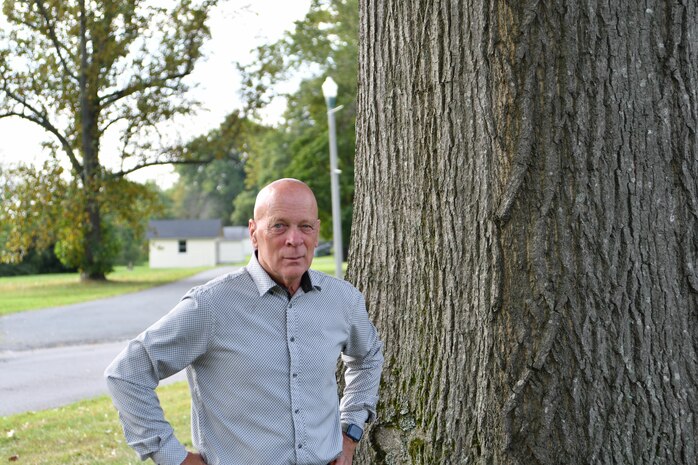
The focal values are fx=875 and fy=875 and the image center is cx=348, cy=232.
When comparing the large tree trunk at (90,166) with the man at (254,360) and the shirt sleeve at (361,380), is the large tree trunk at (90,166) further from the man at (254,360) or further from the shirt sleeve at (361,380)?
the man at (254,360)

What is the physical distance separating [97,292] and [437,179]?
30.2 meters

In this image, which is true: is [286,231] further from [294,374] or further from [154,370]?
[154,370]

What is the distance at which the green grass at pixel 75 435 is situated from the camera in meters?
7.82

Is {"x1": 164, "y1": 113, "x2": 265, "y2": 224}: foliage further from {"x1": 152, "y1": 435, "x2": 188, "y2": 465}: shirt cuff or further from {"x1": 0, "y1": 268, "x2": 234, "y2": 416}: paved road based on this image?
{"x1": 152, "y1": 435, "x2": 188, "y2": 465}: shirt cuff

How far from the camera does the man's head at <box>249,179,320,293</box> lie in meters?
3.28

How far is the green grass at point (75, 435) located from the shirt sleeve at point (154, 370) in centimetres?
465

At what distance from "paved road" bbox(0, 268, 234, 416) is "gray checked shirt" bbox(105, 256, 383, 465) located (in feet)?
26.7

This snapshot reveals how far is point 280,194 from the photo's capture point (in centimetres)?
331

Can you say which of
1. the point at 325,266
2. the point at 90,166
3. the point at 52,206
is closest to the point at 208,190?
the point at 325,266

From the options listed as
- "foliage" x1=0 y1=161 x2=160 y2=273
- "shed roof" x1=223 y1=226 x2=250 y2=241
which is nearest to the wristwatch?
"foliage" x1=0 y1=161 x2=160 y2=273

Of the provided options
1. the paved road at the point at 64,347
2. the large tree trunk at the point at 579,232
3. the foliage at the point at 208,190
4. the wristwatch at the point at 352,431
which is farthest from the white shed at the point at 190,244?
the wristwatch at the point at 352,431

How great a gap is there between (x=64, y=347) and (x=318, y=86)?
99.1ft

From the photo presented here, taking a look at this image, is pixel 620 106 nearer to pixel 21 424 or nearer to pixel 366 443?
pixel 366 443

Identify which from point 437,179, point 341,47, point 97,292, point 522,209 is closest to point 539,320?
point 522,209
